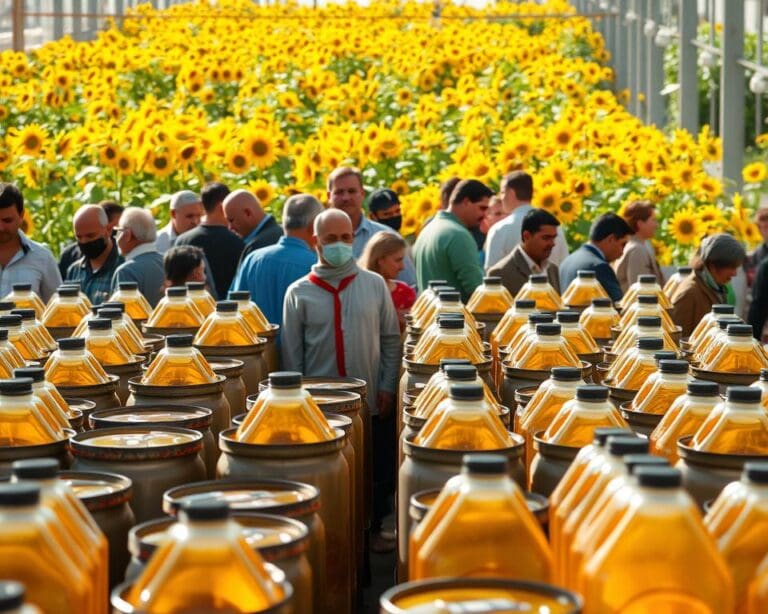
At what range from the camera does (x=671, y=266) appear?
1379 cm

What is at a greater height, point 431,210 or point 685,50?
point 685,50

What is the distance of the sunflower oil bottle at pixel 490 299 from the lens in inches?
337

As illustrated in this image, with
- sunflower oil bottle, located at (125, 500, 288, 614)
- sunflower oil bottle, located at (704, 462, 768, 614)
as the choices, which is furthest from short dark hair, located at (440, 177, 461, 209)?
sunflower oil bottle, located at (125, 500, 288, 614)

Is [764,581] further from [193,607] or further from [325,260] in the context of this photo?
[325,260]

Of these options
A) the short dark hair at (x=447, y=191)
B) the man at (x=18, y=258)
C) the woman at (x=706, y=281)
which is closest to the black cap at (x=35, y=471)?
the woman at (x=706, y=281)

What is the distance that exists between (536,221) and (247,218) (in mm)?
2141

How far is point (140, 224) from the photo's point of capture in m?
10.7

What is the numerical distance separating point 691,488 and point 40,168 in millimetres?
12053

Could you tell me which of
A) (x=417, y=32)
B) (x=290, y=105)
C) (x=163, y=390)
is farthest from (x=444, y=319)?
(x=417, y=32)

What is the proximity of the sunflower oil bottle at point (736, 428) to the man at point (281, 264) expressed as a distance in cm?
534

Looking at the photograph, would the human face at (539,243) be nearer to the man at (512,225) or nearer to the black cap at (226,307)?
the man at (512,225)

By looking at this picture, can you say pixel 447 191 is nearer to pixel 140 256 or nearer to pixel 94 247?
pixel 140 256

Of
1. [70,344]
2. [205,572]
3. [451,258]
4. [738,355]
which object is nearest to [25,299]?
[70,344]

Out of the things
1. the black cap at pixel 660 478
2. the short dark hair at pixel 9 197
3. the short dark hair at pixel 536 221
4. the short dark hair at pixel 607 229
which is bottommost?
the black cap at pixel 660 478
